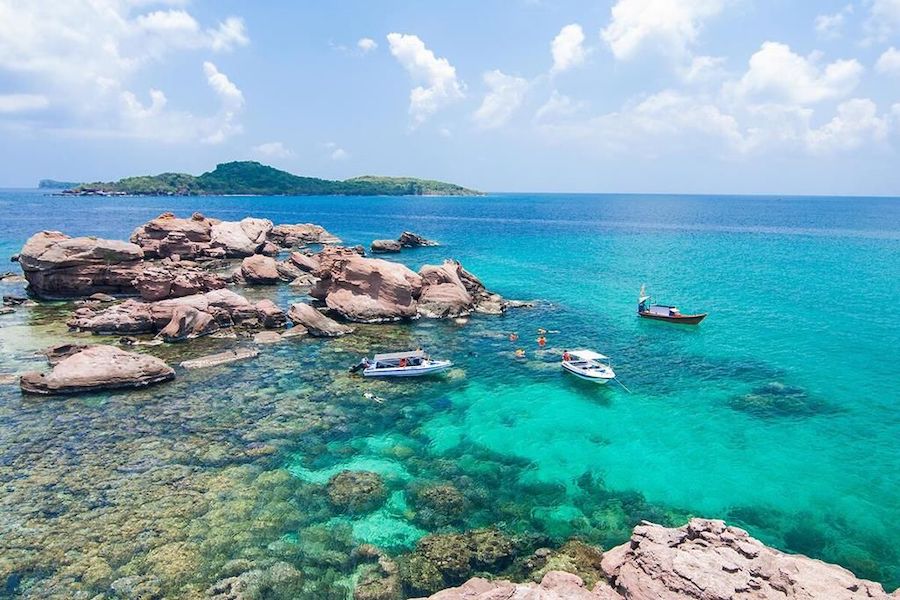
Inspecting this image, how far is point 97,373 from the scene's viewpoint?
35.9 m

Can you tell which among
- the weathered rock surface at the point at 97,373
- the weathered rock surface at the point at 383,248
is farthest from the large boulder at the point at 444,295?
the weathered rock surface at the point at 383,248

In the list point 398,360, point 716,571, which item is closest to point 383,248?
point 398,360

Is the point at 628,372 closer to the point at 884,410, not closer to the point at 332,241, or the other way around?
the point at 884,410

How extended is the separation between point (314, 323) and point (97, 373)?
18.6 meters

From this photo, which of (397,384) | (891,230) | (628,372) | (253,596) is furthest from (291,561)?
(891,230)

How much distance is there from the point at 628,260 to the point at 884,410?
6575 centimetres

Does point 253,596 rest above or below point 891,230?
below

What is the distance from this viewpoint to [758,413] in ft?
115

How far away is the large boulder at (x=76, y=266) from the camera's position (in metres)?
56.3

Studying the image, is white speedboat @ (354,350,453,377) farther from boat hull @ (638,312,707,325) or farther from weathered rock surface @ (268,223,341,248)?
weathered rock surface @ (268,223,341,248)

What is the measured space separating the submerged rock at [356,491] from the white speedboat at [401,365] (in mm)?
13398

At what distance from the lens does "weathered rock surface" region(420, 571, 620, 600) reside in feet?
52.1

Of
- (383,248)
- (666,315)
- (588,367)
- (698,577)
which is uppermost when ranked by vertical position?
(383,248)

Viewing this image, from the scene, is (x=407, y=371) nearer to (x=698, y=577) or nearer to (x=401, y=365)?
(x=401, y=365)
